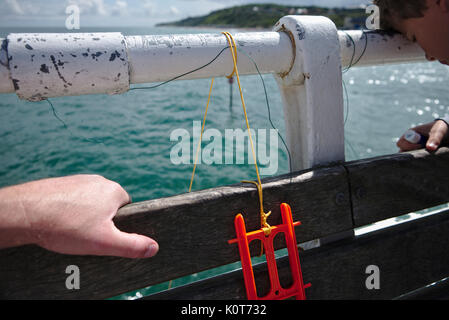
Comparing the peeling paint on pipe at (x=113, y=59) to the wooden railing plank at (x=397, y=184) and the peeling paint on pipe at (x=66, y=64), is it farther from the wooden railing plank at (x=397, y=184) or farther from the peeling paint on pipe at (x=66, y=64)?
the wooden railing plank at (x=397, y=184)

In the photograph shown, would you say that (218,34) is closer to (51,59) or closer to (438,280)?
(51,59)

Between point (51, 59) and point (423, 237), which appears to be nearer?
point (51, 59)

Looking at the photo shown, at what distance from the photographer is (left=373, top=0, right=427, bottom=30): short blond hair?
4.38 feet

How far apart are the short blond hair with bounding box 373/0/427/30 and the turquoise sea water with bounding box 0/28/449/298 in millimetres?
2967

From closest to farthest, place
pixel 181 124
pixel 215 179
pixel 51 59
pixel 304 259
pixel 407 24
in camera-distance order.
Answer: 1. pixel 51 59
2. pixel 304 259
3. pixel 407 24
4. pixel 215 179
5. pixel 181 124

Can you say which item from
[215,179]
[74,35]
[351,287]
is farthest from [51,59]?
[215,179]

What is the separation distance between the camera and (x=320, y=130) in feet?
4.25

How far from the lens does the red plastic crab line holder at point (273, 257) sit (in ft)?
3.43

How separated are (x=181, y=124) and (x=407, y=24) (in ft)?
28.8

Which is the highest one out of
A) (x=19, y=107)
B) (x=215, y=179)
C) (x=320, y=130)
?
(x=320, y=130)

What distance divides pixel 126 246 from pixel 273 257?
515 millimetres
